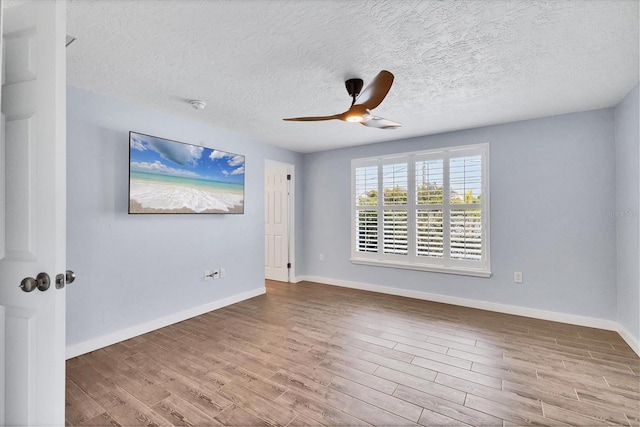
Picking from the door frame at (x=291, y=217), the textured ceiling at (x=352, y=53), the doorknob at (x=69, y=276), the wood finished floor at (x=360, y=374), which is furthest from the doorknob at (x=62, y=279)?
the door frame at (x=291, y=217)

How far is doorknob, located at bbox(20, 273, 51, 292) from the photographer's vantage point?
1210 millimetres

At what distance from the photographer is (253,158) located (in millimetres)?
4359

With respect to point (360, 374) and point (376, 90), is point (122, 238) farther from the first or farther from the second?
point (376, 90)

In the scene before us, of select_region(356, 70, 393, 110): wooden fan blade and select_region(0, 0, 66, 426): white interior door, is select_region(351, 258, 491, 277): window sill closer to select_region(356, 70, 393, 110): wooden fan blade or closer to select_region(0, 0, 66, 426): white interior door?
select_region(356, 70, 393, 110): wooden fan blade

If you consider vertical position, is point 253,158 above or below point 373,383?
above

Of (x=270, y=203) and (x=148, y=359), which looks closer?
(x=148, y=359)

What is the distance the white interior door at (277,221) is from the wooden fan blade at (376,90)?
3.13 metres

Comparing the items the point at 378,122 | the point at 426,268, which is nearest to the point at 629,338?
the point at 426,268

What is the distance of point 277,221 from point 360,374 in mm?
Answer: 3477

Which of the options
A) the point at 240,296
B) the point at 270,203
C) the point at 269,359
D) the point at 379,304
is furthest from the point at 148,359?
the point at 270,203

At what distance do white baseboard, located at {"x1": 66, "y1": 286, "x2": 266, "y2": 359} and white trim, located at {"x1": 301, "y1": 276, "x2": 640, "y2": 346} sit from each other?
189cm

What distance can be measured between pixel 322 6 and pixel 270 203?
13.4 feet

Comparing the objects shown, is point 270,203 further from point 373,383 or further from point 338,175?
point 373,383

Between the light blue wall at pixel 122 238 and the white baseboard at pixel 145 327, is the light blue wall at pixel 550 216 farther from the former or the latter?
the light blue wall at pixel 122 238
